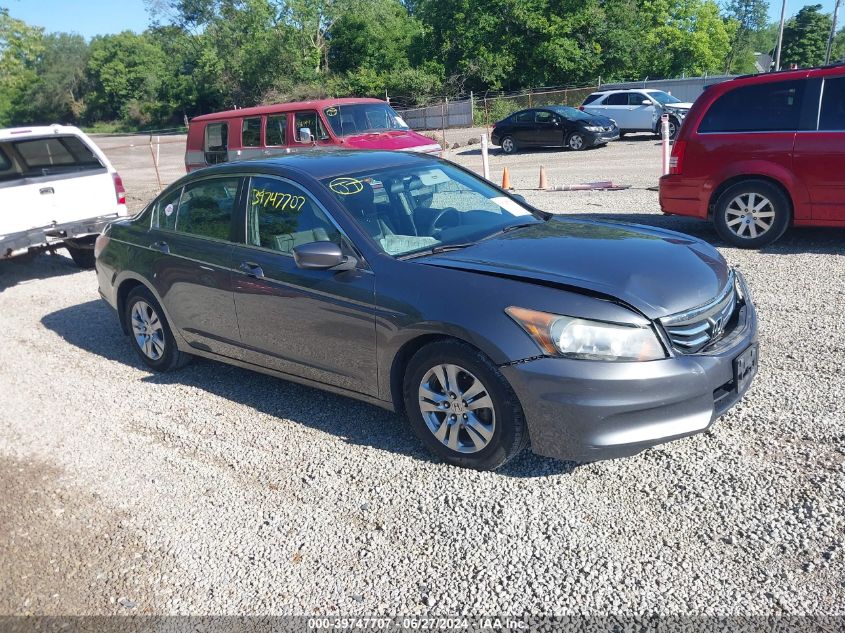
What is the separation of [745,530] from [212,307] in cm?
364

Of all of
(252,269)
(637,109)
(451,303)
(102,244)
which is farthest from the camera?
(637,109)

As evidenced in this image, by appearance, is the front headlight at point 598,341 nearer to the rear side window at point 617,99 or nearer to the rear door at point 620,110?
the rear door at point 620,110

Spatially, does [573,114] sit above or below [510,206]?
below

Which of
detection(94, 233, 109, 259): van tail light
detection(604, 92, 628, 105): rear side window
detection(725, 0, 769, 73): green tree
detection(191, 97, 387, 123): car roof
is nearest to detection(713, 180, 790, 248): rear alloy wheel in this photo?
detection(94, 233, 109, 259): van tail light

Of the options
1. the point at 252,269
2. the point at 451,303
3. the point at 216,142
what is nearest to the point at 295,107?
the point at 216,142

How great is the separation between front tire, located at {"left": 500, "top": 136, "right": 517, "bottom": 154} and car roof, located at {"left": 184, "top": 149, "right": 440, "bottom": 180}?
66.0ft

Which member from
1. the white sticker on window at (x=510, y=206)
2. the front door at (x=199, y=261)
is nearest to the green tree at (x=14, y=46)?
the front door at (x=199, y=261)

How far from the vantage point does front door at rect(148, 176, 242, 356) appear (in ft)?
17.3

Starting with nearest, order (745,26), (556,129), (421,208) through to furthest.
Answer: (421,208)
(556,129)
(745,26)

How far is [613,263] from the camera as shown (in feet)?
13.4

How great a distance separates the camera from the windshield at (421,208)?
15.1 ft

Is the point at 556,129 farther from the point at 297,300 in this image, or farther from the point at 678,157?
the point at 297,300

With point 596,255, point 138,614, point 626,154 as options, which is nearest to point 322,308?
point 596,255

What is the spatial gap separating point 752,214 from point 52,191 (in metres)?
8.26
